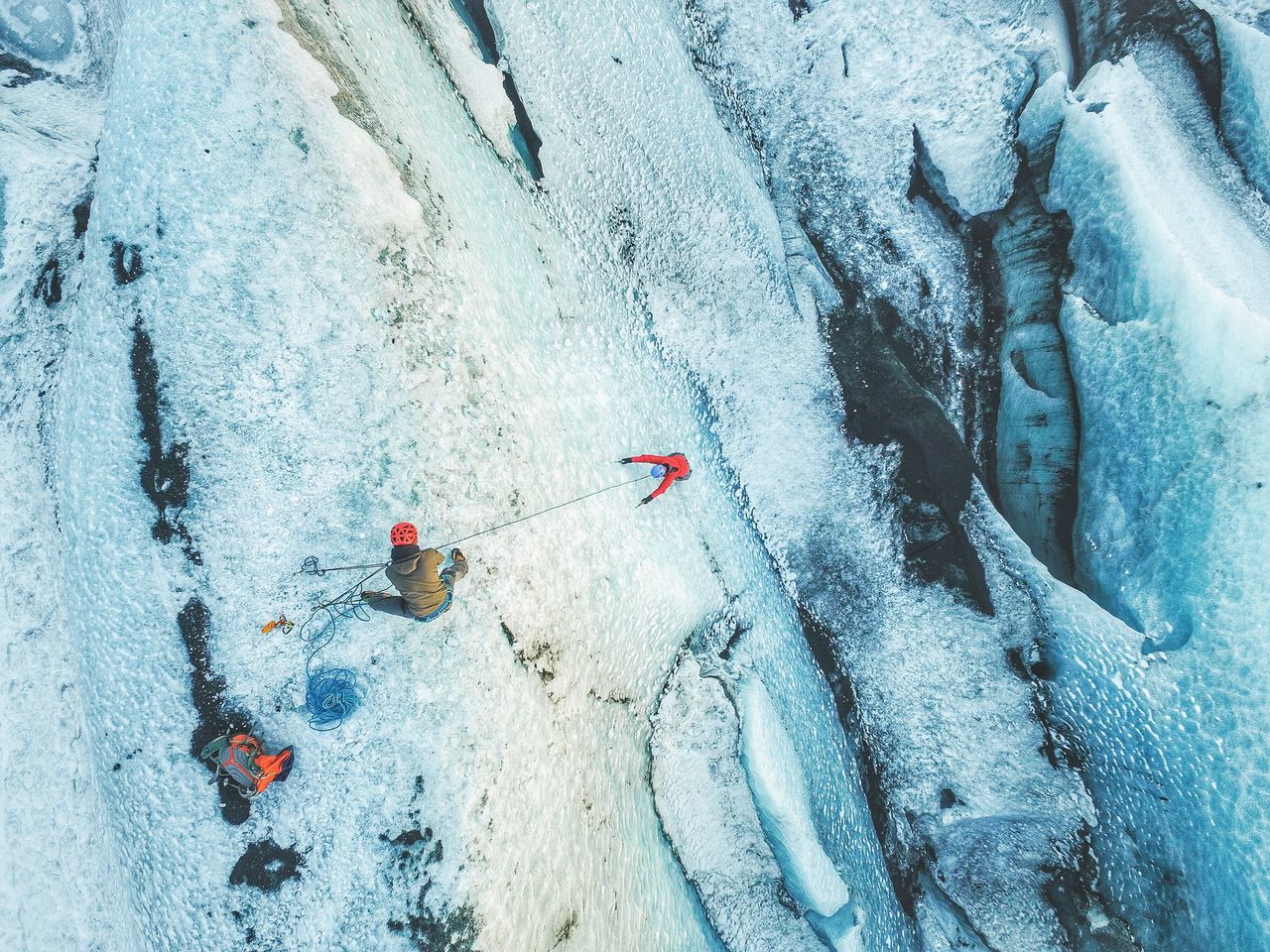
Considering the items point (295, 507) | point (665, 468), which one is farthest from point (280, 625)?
point (665, 468)

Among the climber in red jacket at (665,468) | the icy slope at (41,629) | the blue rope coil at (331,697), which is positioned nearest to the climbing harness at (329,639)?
the blue rope coil at (331,697)

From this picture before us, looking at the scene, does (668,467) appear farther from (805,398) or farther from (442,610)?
(442,610)

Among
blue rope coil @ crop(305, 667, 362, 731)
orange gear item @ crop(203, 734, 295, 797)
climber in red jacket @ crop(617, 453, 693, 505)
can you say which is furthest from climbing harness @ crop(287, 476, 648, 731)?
climber in red jacket @ crop(617, 453, 693, 505)

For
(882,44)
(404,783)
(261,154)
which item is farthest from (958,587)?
(261,154)

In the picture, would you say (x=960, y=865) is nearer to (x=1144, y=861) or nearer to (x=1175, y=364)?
(x=1144, y=861)

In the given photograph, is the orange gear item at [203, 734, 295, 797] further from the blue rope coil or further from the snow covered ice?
the blue rope coil

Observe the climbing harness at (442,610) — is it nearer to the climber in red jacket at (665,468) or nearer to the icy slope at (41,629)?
the climber in red jacket at (665,468)
